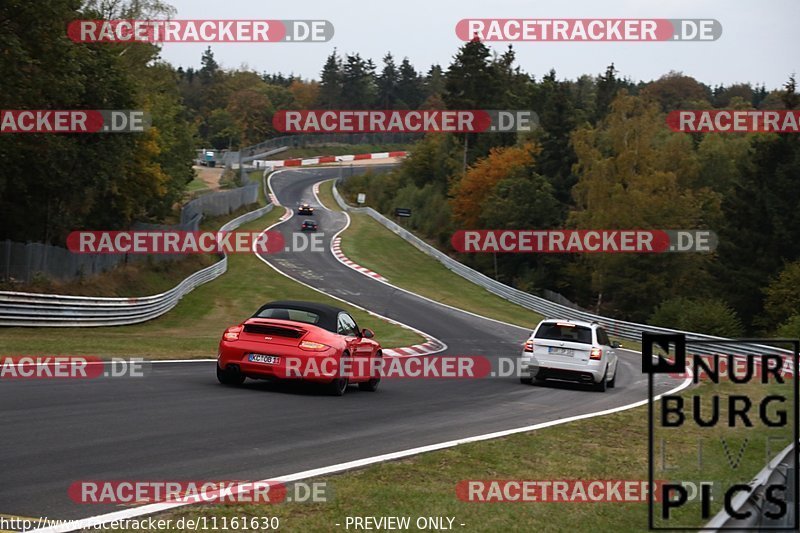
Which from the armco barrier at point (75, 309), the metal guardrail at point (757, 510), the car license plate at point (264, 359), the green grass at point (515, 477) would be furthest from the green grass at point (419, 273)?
the metal guardrail at point (757, 510)

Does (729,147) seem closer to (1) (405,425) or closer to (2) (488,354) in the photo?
(2) (488,354)

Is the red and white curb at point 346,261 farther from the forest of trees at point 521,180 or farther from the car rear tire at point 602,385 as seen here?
the car rear tire at point 602,385

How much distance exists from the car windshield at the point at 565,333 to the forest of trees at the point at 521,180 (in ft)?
51.3

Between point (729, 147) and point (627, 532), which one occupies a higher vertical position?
point (729, 147)

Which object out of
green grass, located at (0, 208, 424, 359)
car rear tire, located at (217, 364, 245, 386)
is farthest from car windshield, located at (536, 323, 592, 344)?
car rear tire, located at (217, 364, 245, 386)

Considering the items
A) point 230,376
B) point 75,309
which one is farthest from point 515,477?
point 75,309

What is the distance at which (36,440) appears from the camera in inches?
336

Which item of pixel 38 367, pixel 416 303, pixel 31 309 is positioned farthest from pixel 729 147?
pixel 38 367

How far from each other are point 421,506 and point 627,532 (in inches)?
60.3

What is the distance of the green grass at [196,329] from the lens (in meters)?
20.8

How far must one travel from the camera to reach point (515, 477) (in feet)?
29.2

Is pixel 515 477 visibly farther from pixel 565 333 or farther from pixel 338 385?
pixel 565 333

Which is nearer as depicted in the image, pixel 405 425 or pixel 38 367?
pixel 405 425

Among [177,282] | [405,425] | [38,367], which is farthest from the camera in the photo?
[177,282]
